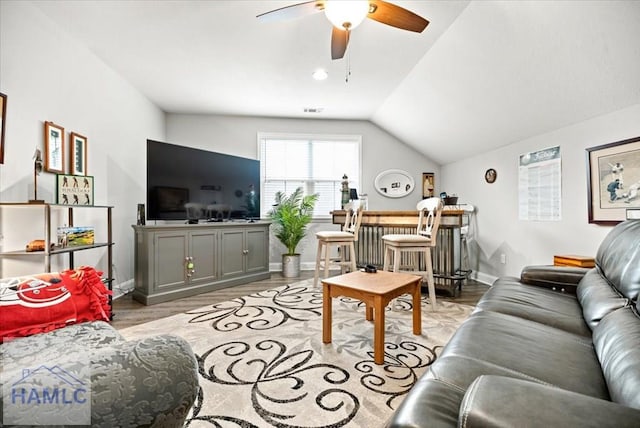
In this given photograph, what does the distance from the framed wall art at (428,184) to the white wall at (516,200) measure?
33cm

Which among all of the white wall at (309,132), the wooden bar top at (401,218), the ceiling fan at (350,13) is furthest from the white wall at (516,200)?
the ceiling fan at (350,13)

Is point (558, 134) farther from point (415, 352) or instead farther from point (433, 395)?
point (433, 395)

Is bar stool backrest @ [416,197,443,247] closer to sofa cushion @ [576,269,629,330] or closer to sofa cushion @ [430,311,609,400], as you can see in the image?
sofa cushion @ [576,269,629,330]

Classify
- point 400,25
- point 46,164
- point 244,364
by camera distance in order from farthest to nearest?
point 46,164
point 400,25
point 244,364

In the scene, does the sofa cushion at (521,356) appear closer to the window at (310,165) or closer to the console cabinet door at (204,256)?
the console cabinet door at (204,256)

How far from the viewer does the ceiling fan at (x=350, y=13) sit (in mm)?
1836

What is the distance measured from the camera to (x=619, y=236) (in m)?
1.68

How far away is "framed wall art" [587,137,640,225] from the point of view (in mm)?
2471

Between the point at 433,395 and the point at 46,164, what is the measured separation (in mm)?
3206

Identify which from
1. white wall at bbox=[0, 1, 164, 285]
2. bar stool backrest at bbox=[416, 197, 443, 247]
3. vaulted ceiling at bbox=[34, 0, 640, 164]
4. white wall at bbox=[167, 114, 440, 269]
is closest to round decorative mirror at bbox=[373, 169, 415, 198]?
white wall at bbox=[167, 114, 440, 269]

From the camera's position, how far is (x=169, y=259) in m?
3.49

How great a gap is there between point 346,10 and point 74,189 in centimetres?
272

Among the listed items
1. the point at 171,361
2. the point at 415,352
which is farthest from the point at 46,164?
the point at 415,352

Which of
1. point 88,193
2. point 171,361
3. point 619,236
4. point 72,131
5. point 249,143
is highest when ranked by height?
point 249,143
